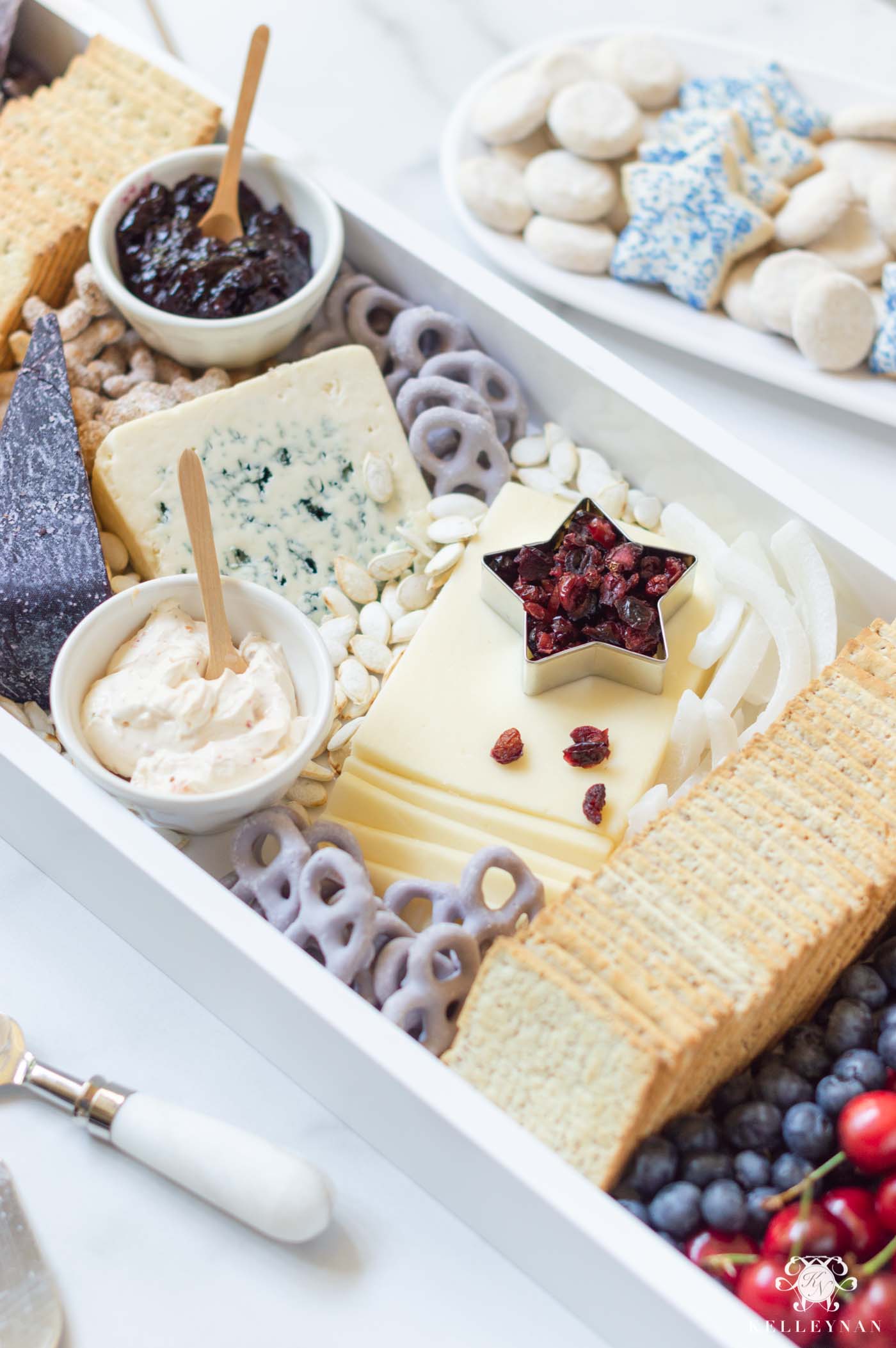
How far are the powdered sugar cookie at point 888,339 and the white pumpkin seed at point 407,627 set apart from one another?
36.4 inches

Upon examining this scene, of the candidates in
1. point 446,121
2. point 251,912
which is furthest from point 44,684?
point 446,121

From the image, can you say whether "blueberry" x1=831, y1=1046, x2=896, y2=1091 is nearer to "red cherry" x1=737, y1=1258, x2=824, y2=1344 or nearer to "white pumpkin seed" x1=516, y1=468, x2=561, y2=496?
"red cherry" x1=737, y1=1258, x2=824, y2=1344

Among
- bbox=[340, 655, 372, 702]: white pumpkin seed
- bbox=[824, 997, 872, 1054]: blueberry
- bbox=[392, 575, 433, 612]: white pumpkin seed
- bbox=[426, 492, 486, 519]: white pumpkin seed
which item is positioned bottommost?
bbox=[340, 655, 372, 702]: white pumpkin seed

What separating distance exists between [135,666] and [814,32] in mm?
2278

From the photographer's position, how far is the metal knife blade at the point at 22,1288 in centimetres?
136

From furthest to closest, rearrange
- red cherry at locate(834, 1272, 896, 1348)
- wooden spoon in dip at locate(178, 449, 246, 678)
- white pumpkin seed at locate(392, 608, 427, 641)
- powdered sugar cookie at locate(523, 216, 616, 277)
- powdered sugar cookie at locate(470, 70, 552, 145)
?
powdered sugar cookie at locate(470, 70, 552, 145)
powdered sugar cookie at locate(523, 216, 616, 277)
white pumpkin seed at locate(392, 608, 427, 641)
wooden spoon in dip at locate(178, 449, 246, 678)
red cherry at locate(834, 1272, 896, 1348)

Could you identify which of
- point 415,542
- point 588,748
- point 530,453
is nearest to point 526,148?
point 530,453

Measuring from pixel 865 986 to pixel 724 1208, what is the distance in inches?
12.7

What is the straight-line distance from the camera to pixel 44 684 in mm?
1731

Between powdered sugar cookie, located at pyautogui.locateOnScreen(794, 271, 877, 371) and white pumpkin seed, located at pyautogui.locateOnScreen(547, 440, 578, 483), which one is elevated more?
powdered sugar cookie, located at pyautogui.locateOnScreen(794, 271, 877, 371)

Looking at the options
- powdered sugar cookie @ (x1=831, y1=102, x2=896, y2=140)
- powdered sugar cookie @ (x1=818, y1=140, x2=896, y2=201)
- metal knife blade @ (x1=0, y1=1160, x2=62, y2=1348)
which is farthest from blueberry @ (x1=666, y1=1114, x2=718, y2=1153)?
powdered sugar cookie @ (x1=831, y1=102, x2=896, y2=140)

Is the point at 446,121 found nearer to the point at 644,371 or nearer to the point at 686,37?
the point at 686,37

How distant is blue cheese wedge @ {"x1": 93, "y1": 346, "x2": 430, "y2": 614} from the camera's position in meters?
1.83

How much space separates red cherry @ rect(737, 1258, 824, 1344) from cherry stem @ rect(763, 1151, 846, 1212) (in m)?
0.05
